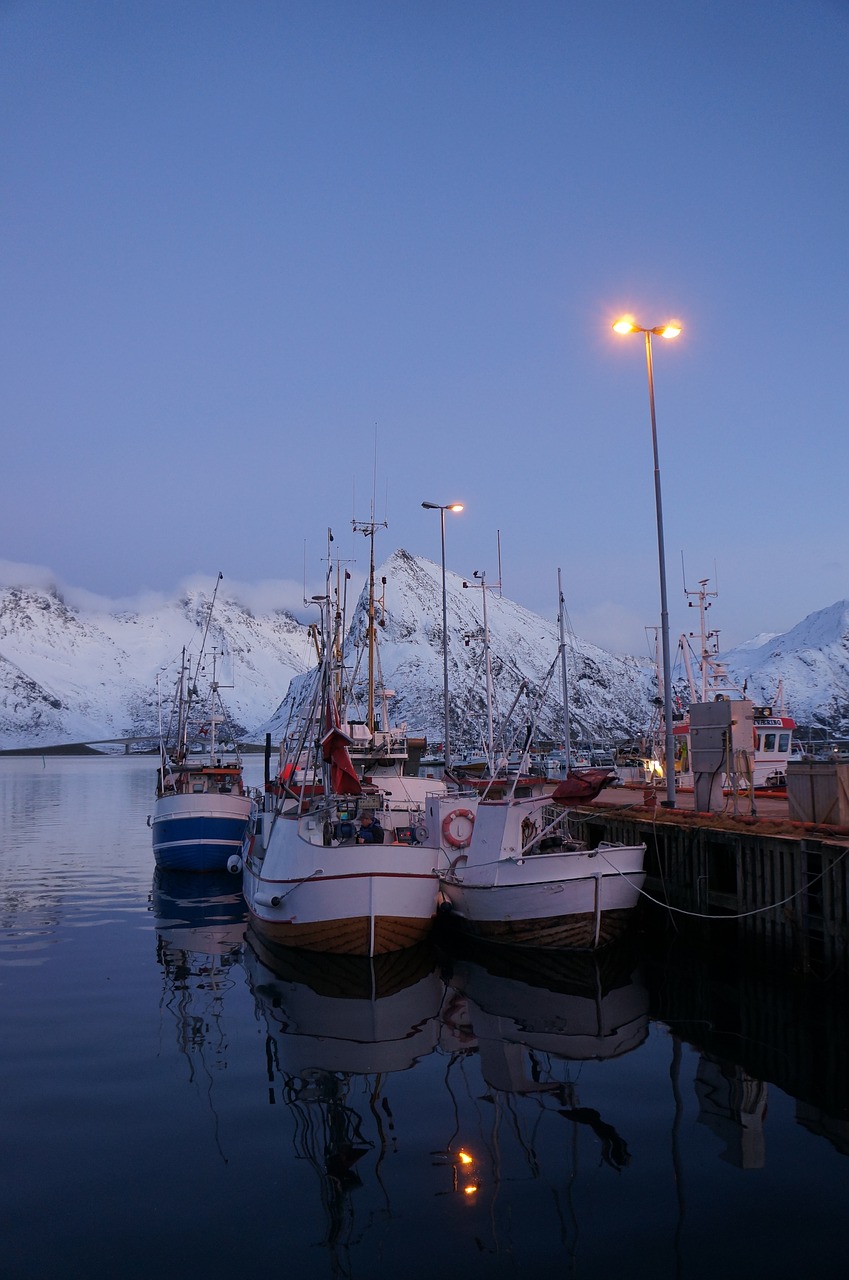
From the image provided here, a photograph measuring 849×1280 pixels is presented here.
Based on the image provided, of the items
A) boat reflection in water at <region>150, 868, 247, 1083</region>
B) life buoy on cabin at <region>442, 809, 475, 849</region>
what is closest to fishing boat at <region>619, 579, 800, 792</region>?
life buoy on cabin at <region>442, 809, 475, 849</region>

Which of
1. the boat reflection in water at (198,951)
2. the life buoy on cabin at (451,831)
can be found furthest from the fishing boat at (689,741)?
the boat reflection in water at (198,951)

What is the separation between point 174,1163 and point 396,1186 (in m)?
2.37

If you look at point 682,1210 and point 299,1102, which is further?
point 299,1102

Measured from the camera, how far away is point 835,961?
1505 centimetres

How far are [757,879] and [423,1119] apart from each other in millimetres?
9929

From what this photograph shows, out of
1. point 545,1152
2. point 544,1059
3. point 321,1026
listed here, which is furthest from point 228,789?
point 545,1152

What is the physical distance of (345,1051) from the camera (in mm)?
13062

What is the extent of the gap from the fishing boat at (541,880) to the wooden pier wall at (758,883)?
1.71 meters

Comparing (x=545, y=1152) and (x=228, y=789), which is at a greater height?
(x=228, y=789)

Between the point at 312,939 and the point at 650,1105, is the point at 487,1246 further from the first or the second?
the point at 312,939

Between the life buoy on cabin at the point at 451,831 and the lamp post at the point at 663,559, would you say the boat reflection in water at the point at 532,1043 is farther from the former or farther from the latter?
the lamp post at the point at 663,559

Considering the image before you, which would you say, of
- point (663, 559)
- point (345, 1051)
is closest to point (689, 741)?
point (663, 559)

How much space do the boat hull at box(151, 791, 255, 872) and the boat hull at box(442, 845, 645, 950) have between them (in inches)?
707

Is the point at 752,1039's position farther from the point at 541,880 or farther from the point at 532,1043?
the point at 541,880
